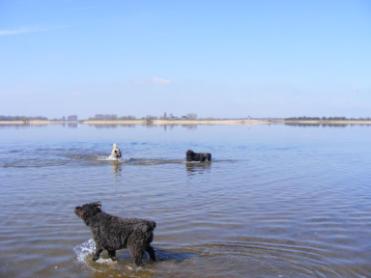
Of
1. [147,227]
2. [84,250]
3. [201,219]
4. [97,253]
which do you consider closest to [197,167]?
[201,219]

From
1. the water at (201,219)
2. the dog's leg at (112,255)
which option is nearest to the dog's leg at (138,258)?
the water at (201,219)

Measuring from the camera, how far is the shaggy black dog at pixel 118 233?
8.17 meters

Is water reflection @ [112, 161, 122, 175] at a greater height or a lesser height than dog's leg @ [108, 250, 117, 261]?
greater

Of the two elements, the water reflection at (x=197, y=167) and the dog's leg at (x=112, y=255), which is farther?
the water reflection at (x=197, y=167)

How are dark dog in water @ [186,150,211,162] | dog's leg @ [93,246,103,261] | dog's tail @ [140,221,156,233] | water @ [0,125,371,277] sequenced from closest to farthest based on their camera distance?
dog's tail @ [140,221,156,233] < water @ [0,125,371,277] < dog's leg @ [93,246,103,261] < dark dog in water @ [186,150,211,162]

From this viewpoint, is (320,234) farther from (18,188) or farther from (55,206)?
(18,188)

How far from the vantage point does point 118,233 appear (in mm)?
8328

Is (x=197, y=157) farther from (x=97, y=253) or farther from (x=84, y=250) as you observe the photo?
(x=97, y=253)

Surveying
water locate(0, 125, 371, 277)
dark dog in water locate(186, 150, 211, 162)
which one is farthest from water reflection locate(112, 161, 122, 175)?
dark dog in water locate(186, 150, 211, 162)

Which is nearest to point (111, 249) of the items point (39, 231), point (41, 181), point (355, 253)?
point (39, 231)

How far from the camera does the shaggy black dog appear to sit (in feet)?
26.8

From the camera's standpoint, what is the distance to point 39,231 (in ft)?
34.6

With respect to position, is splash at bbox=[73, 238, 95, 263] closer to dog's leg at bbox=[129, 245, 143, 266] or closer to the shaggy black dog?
the shaggy black dog

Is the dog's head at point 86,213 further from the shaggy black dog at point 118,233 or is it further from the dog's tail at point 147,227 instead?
the dog's tail at point 147,227
